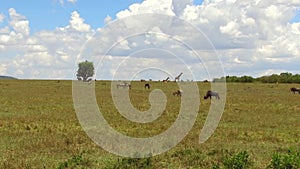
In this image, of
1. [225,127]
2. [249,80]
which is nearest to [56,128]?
[225,127]

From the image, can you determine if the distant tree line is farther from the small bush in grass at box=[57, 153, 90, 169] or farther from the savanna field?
the small bush in grass at box=[57, 153, 90, 169]

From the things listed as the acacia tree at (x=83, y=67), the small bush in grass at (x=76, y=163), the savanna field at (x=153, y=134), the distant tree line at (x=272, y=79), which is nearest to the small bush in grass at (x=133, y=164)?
the savanna field at (x=153, y=134)

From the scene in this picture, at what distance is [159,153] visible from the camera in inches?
530

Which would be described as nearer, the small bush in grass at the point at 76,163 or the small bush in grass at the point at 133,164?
the small bush in grass at the point at 133,164

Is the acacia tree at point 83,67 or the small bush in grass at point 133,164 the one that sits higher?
the acacia tree at point 83,67

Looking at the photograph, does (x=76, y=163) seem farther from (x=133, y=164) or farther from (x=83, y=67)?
(x=83, y=67)

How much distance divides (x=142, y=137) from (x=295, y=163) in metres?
7.64

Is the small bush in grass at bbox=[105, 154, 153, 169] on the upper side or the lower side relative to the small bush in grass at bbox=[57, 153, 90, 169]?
upper

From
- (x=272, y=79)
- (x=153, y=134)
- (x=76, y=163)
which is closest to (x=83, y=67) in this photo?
(x=272, y=79)

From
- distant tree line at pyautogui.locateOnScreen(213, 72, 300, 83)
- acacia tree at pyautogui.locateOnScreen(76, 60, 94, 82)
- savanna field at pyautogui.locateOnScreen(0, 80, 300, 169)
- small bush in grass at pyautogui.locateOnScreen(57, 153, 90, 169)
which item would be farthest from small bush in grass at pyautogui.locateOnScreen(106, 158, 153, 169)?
distant tree line at pyautogui.locateOnScreen(213, 72, 300, 83)

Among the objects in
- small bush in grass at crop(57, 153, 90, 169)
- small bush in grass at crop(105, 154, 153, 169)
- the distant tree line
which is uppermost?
the distant tree line

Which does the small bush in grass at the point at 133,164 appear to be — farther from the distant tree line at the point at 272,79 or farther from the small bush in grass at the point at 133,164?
the distant tree line at the point at 272,79

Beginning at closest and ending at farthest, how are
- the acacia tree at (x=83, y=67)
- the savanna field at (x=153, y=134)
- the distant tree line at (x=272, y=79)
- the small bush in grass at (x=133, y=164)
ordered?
the small bush in grass at (x=133, y=164)
the savanna field at (x=153, y=134)
the acacia tree at (x=83, y=67)
the distant tree line at (x=272, y=79)

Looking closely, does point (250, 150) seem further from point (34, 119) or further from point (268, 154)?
point (34, 119)
